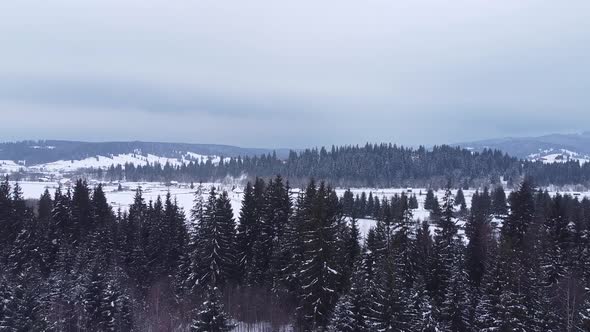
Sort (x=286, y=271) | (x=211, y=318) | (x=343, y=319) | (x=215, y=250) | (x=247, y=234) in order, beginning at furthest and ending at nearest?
(x=247, y=234), (x=215, y=250), (x=286, y=271), (x=211, y=318), (x=343, y=319)

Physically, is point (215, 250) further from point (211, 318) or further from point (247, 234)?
point (211, 318)

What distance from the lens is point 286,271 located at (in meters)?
46.7

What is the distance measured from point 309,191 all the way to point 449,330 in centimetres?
1874

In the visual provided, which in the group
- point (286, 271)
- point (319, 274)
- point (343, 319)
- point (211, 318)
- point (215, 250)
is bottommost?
point (211, 318)

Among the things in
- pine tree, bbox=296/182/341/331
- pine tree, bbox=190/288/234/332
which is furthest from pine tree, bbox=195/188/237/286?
pine tree, bbox=296/182/341/331

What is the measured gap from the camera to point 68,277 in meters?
50.1

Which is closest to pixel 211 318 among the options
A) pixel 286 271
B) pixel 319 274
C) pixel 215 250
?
pixel 319 274

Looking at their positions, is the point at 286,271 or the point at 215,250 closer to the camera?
the point at 286,271

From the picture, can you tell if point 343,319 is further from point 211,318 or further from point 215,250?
point 215,250

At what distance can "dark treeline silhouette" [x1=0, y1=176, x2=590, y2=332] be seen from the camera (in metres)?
35.5

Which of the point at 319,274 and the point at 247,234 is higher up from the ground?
the point at 247,234

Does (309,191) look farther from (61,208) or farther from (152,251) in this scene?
(61,208)

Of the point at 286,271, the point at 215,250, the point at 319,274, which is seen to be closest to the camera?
the point at 319,274

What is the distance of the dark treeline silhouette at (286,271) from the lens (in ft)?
117
